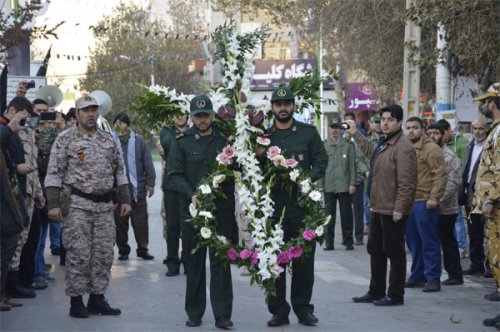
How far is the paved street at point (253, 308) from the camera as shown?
33.4 feet

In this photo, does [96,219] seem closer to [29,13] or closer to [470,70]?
[29,13]

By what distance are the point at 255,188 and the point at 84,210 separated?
1.81 metres

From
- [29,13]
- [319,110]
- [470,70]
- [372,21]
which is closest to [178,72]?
[372,21]

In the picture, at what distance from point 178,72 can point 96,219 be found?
64301mm

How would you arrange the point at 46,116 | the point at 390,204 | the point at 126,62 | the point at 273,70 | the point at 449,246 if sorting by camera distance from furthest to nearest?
the point at 126,62, the point at 273,70, the point at 46,116, the point at 449,246, the point at 390,204

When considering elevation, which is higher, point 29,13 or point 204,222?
point 29,13

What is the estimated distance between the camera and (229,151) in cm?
1011

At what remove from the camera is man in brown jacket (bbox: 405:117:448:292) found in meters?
12.6

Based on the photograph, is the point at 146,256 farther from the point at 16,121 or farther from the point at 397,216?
the point at 397,216

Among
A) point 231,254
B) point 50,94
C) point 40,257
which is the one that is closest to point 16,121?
point 40,257

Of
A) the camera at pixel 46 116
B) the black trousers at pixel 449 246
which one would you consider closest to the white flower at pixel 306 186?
the black trousers at pixel 449 246

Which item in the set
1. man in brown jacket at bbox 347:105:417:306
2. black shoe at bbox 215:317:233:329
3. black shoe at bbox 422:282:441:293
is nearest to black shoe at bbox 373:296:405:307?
man in brown jacket at bbox 347:105:417:306

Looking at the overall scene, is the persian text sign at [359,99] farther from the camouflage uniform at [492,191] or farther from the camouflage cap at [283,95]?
the camouflage cap at [283,95]

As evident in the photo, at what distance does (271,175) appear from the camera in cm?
1022
